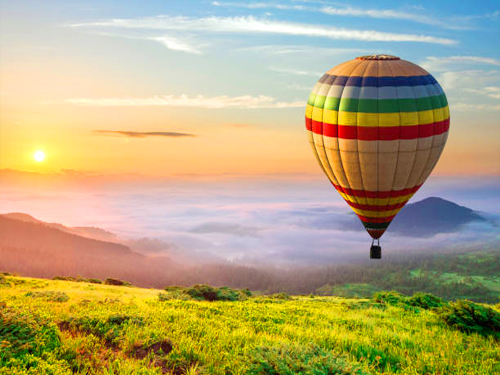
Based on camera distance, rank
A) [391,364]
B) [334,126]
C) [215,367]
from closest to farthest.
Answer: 1. [215,367]
2. [391,364]
3. [334,126]

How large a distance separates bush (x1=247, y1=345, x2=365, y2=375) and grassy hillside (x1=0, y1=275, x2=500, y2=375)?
0.03m

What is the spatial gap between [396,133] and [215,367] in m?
20.0

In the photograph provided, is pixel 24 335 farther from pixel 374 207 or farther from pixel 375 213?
pixel 375 213

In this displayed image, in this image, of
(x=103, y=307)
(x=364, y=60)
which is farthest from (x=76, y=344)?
(x=364, y=60)

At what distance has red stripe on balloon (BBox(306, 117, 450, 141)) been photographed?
29.9 meters

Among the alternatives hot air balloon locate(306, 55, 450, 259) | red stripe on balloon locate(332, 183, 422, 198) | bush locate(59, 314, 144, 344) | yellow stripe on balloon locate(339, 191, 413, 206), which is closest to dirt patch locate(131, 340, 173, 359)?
bush locate(59, 314, 144, 344)

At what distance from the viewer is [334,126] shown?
31078mm

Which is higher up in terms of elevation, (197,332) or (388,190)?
(388,190)

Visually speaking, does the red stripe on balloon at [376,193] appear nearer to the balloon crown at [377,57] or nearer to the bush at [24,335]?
the balloon crown at [377,57]

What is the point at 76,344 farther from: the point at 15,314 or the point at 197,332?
the point at 197,332

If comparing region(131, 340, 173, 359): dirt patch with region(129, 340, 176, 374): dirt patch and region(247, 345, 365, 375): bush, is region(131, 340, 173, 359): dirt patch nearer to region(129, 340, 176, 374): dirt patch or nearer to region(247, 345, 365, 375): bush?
region(129, 340, 176, 374): dirt patch

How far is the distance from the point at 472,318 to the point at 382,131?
1169 centimetres

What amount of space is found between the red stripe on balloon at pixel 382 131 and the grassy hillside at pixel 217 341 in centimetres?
1085

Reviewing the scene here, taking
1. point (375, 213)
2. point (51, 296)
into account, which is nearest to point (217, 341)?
point (51, 296)
